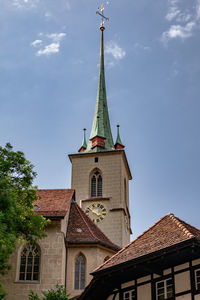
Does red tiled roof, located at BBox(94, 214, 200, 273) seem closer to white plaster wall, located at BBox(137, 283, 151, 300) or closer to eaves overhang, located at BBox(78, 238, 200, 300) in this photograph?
eaves overhang, located at BBox(78, 238, 200, 300)

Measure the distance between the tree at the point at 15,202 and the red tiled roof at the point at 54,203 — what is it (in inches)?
152

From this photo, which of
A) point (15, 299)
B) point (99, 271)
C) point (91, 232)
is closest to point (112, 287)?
point (99, 271)

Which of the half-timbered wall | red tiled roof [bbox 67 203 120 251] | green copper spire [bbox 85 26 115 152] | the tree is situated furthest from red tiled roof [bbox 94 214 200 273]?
green copper spire [bbox 85 26 115 152]

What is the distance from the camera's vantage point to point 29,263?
27.3 meters

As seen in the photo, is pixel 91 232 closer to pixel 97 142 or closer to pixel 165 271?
pixel 165 271

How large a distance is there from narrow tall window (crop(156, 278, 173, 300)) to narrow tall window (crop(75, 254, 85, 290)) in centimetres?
1237

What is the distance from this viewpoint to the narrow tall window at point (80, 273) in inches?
1096

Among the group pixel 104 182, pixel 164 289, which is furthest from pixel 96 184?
pixel 164 289

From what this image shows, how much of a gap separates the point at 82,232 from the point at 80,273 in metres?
2.52

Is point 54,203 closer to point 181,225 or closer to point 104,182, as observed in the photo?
point 181,225

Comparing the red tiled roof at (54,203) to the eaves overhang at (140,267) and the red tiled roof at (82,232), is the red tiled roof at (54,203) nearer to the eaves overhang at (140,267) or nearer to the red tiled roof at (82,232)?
the red tiled roof at (82,232)

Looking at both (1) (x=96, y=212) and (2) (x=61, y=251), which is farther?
(1) (x=96, y=212)

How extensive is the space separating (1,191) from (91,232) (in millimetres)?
10411

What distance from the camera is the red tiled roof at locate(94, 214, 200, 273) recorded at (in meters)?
16.2
